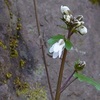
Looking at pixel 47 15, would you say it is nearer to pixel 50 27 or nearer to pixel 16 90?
pixel 50 27

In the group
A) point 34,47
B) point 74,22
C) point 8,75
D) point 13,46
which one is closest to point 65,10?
point 74,22

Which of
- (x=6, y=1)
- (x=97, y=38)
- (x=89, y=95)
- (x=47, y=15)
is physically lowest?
(x=89, y=95)

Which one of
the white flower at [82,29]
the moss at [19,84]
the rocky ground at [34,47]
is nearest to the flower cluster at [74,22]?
the white flower at [82,29]

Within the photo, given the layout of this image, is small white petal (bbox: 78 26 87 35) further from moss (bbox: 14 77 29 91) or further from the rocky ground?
moss (bbox: 14 77 29 91)

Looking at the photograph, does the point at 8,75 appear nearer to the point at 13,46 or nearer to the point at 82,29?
A: the point at 13,46

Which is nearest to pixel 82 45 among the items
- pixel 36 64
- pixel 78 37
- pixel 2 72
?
pixel 78 37

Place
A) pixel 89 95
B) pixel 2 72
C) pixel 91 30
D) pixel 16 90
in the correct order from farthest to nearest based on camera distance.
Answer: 1. pixel 91 30
2. pixel 89 95
3. pixel 16 90
4. pixel 2 72

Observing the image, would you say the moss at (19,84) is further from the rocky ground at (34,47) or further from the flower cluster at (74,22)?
the flower cluster at (74,22)

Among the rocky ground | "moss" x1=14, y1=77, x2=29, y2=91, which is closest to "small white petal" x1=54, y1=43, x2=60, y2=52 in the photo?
the rocky ground
